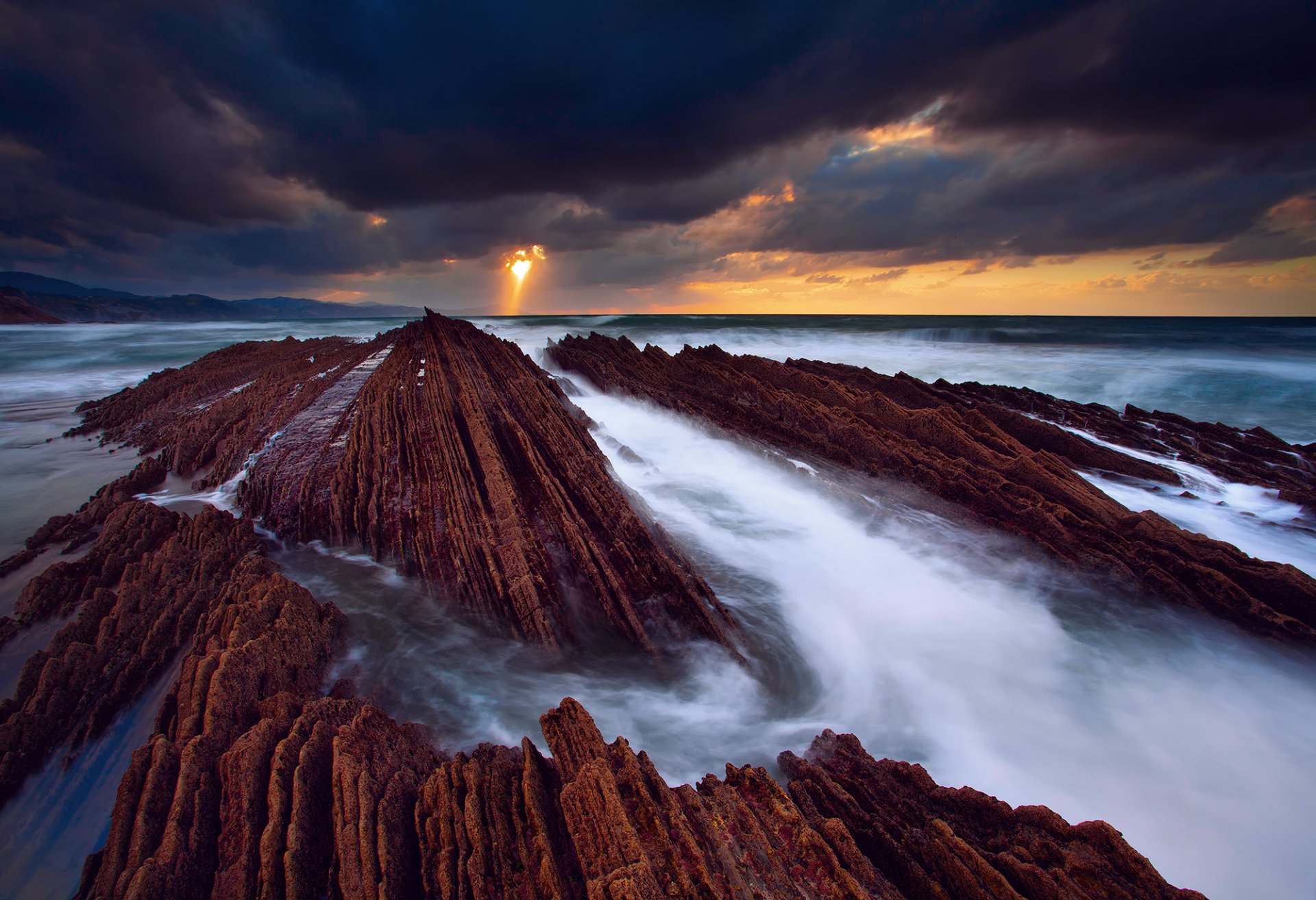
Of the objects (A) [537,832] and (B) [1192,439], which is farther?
(B) [1192,439]

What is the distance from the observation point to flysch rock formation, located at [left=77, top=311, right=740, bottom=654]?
531 centimetres

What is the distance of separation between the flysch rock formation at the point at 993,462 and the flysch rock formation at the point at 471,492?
4.12 meters

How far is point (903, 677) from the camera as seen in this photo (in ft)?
17.0

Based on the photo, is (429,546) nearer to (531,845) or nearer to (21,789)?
(21,789)

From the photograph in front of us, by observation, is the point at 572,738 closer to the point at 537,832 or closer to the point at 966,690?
the point at 537,832

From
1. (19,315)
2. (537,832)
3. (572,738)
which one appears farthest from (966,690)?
(19,315)

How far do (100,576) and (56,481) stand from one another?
24.5 ft

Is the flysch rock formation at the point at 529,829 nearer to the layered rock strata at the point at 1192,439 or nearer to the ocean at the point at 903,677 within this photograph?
the ocean at the point at 903,677

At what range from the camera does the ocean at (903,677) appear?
3.68m

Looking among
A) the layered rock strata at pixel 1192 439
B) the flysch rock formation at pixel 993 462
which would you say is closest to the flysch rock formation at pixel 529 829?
the flysch rock formation at pixel 993 462

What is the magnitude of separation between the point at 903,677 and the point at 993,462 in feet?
15.1

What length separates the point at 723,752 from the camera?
420cm

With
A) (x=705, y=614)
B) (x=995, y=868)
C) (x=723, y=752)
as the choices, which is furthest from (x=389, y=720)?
(x=995, y=868)

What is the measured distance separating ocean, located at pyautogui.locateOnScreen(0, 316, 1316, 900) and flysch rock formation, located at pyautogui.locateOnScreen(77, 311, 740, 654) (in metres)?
0.39
